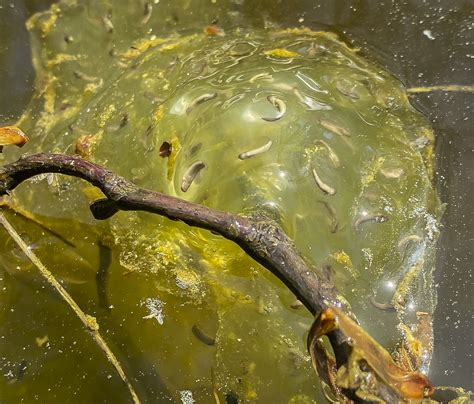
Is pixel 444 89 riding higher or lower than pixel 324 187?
higher

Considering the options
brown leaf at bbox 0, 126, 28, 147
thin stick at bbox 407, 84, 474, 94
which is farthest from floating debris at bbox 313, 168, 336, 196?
brown leaf at bbox 0, 126, 28, 147

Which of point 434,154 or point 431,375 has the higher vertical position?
point 434,154

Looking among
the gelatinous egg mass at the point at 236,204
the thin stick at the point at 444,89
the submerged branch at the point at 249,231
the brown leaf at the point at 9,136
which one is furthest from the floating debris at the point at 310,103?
the brown leaf at the point at 9,136

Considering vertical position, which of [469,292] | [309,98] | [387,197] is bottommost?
[469,292]

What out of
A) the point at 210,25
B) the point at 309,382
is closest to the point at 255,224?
the point at 309,382

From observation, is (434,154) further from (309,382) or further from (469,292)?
(309,382)

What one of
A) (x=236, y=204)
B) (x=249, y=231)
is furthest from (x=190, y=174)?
(x=249, y=231)

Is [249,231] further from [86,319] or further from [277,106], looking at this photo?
[277,106]

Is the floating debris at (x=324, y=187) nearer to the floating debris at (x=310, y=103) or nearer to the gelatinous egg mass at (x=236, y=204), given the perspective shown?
the gelatinous egg mass at (x=236, y=204)
